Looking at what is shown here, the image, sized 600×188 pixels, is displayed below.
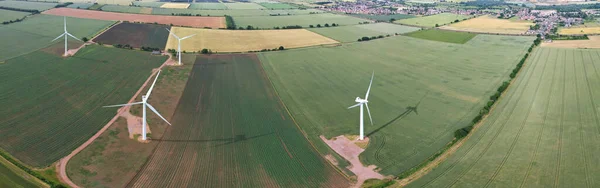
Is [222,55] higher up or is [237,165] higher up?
[222,55]

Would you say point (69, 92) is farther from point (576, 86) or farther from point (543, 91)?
point (576, 86)

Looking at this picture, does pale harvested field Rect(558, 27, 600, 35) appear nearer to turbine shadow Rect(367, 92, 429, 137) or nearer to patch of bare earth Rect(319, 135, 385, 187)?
turbine shadow Rect(367, 92, 429, 137)

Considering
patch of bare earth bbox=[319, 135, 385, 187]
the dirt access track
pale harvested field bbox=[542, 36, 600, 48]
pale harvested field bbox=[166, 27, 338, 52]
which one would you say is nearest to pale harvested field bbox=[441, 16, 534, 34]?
pale harvested field bbox=[542, 36, 600, 48]

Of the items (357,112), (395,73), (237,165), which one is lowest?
(237,165)

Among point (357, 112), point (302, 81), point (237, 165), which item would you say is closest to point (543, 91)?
point (357, 112)

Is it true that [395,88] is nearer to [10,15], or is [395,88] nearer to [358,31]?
[358,31]

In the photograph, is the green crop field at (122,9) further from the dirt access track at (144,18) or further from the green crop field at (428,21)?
the green crop field at (428,21)

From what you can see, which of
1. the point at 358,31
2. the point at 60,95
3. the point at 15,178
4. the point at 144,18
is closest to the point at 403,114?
the point at 15,178
